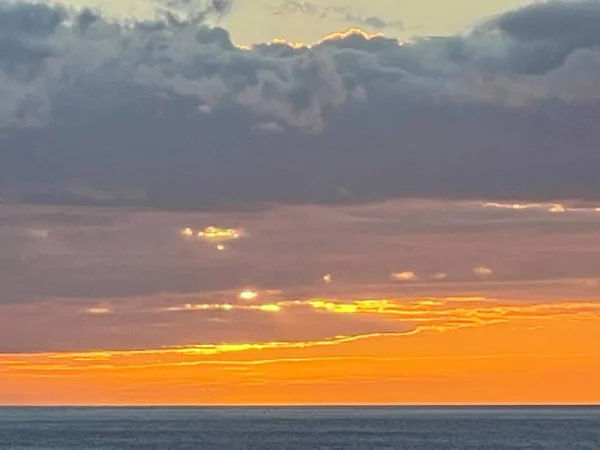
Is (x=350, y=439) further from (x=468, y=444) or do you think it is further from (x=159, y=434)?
(x=159, y=434)

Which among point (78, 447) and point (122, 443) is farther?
point (122, 443)

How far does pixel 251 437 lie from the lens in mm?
Answer: 149375

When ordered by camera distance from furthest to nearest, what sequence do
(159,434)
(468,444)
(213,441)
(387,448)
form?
1. (159,434)
2. (213,441)
3. (468,444)
4. (387,448)

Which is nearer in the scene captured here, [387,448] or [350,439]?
[387,448]

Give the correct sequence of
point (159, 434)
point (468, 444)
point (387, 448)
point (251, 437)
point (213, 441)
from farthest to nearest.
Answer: point (159, 434) → point (251, 437) → point (213, 441) → point (468, 444) → point (387, 448)

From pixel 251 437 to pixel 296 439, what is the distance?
29.3ft

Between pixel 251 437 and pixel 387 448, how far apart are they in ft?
105

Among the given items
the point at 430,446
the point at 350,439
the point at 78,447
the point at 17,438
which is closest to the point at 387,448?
the point at 430,446

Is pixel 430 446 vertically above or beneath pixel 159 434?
beneath

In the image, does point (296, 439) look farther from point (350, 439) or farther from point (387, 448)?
point (387, 448)

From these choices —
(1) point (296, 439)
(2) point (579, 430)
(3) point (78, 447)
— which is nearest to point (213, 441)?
(1) point (296, 439)

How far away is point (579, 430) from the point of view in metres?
168

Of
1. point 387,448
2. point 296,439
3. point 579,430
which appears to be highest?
point 579,430

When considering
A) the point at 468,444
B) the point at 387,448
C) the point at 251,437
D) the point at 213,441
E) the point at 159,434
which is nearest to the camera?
the point at 387,448
